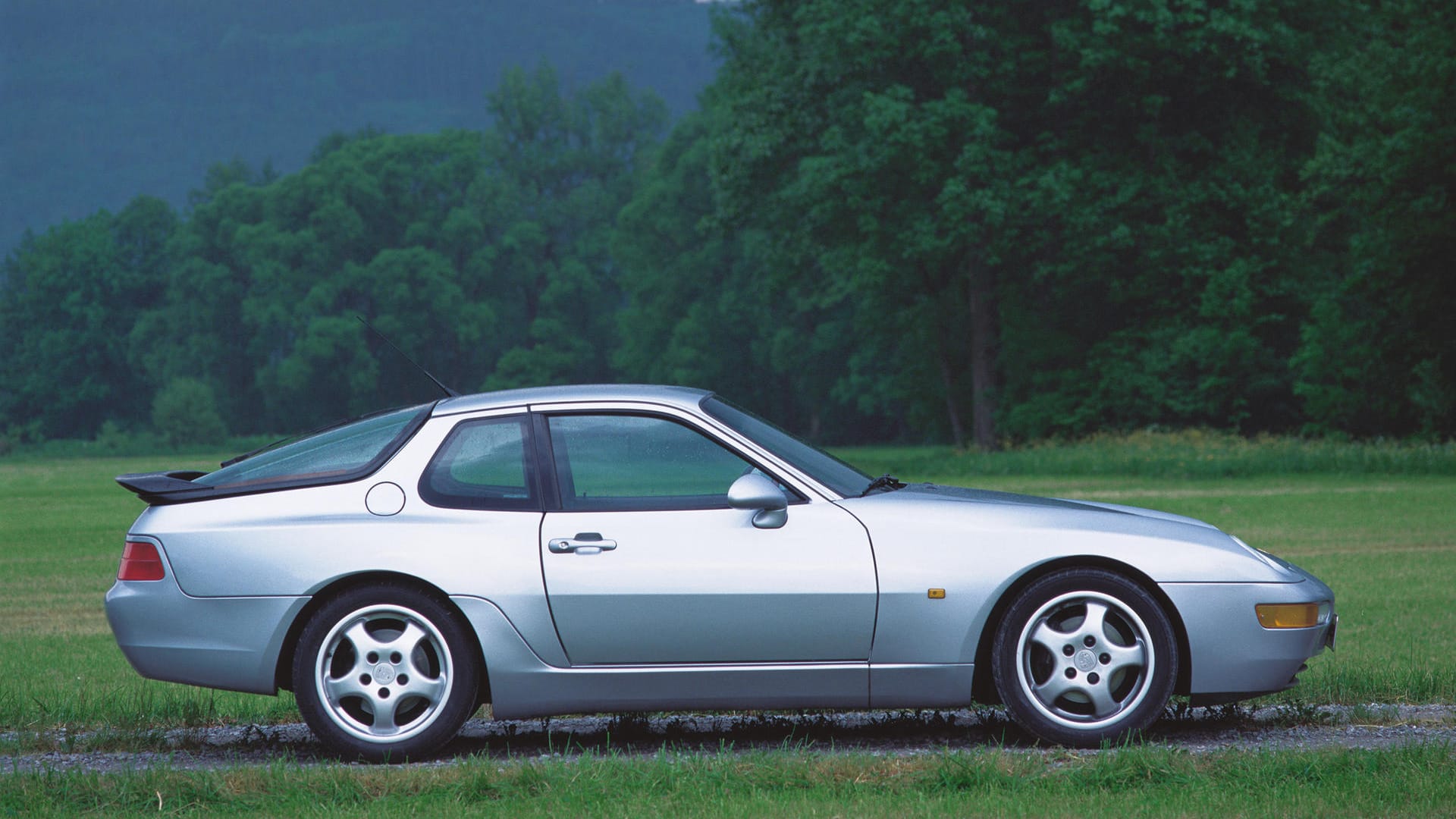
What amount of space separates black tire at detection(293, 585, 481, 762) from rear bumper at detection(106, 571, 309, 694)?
13 cm

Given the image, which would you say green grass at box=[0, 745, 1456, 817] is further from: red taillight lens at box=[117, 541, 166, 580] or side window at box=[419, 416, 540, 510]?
side window at box=[419, 416, 540, 510]

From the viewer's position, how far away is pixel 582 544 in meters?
5.98

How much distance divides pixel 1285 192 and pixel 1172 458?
1236 centimetres

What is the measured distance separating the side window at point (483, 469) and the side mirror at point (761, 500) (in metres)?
0.82

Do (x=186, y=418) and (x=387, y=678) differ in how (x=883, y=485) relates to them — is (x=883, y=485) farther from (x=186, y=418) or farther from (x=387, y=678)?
(x=186, y=418)

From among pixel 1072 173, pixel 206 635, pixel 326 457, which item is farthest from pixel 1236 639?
pixel 1072 173

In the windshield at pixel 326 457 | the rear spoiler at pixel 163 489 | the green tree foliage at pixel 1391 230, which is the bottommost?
the rear spoiler at pixel 163 489

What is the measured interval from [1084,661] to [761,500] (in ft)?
4.53

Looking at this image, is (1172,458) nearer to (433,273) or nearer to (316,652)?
(316,652)

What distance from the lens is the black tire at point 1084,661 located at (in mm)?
5910

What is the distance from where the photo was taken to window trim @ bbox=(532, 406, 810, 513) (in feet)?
19.9

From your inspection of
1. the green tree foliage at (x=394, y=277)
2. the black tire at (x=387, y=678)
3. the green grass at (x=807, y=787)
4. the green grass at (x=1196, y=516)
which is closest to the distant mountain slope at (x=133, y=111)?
the green tree foliage at (x=394, y=277)

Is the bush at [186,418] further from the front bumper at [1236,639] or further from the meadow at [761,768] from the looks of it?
the front bumper at [1236,639]

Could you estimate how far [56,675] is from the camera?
977 centimetres
